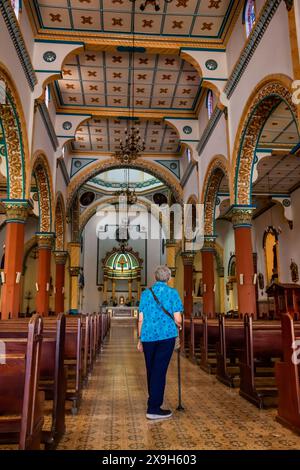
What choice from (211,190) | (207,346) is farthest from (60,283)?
(207,346)

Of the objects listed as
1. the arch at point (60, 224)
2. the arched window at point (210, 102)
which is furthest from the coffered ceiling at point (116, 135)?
the arch at point (60, 224)

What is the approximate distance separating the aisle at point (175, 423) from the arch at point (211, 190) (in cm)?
932

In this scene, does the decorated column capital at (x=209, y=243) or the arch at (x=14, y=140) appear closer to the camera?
the arch at (x=14, y=140)

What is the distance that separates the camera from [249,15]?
1063 cm

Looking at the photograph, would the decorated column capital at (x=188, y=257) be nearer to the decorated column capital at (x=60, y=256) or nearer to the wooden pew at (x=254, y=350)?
the decorated column capital at (x=60, y=256)

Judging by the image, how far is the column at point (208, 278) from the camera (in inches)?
627

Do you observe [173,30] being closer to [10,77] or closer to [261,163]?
[10,77]

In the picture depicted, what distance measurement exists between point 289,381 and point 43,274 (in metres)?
12.7

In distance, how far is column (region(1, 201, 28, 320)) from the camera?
10.9m

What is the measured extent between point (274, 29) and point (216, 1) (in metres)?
3.29

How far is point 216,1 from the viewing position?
1100 centimetres

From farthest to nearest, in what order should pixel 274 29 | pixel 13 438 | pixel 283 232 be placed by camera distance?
pixel 283 232 → pixel 274 29 → pixel 13 438

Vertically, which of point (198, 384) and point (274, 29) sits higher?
point (274, 29)

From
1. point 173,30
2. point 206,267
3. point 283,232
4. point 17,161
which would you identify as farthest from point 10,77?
point 283,232
